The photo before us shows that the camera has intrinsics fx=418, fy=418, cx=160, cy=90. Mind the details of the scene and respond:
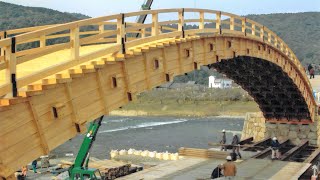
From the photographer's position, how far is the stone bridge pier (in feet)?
114

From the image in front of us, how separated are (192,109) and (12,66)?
104m

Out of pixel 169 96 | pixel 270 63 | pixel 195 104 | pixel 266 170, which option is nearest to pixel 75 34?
pixel 266 170

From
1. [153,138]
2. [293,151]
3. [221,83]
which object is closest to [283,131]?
[293,151]

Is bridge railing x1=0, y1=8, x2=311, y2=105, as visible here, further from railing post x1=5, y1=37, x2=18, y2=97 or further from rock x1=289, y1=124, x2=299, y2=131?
rock x1=289, y1=124, x2=299, y2=131

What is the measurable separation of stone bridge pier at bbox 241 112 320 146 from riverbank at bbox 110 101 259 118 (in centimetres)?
6273

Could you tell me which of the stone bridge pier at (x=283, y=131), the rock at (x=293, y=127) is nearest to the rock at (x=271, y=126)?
the stone bridge pier at (x=283, y=131)

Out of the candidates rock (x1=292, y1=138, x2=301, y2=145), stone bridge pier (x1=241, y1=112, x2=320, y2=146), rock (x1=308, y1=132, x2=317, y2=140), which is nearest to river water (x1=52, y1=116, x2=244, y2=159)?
stone bridge pier (x1=241, y1=112, x2=320, y2=146)

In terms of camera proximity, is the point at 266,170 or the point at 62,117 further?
the point at 266,170

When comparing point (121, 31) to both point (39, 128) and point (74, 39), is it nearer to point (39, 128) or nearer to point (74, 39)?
point (74, 39)

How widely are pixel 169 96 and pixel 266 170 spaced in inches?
4236

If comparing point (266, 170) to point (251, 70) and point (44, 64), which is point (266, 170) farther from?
point (44, 64)

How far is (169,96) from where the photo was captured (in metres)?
130

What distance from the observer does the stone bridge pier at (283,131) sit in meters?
34.8

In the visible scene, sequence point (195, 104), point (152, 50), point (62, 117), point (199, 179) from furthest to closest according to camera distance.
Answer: point (195, 104) → point (199, 179) → point (152, 50) → point (62, 117)
